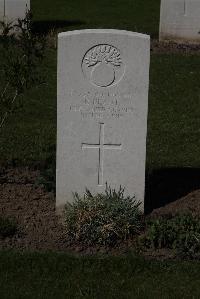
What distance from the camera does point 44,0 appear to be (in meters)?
23.8

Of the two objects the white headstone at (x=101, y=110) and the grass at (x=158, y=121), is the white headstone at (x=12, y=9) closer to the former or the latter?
the grass at (x=158, y=121)

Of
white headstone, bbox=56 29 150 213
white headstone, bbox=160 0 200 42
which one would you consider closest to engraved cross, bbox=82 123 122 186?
white headstone, bbox=56 29 150 213

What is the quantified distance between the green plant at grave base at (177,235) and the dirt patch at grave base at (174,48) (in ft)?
29.3

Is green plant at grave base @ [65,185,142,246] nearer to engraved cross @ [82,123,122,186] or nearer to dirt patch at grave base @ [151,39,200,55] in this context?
engraved cross @ [82,123,122,186]

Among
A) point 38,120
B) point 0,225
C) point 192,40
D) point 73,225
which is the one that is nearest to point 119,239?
point 73,225

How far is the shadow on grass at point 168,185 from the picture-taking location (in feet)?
28.4

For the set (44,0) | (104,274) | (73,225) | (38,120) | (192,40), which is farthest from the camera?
(44,0)

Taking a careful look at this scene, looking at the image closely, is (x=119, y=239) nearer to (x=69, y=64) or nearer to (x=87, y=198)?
(x=87, y=198)

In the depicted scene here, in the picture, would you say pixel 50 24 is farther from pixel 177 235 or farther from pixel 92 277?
pixel 92 277

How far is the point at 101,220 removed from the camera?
301 inches

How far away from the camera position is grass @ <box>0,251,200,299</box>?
22.0ft

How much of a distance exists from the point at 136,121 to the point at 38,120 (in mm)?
4242

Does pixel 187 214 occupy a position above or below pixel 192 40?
below

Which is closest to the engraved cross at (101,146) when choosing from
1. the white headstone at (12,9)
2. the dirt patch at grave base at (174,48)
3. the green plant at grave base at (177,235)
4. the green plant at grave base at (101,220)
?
the green plant at grave base at (101,220)
